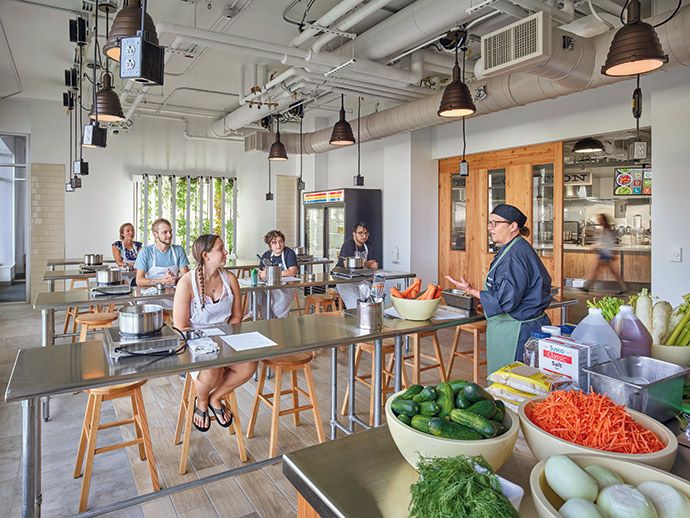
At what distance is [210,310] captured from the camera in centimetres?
332

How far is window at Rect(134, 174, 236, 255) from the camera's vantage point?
947cm

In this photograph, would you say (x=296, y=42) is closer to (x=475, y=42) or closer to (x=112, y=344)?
(x=475, y=42)

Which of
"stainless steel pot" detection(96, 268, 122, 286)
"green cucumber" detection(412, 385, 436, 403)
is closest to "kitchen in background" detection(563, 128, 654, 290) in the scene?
"stainless steel pot" detection(96, 268, 122, 286)

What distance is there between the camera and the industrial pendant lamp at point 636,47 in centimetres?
267

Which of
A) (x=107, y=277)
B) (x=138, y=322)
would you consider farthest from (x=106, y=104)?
(x=138, y=322)

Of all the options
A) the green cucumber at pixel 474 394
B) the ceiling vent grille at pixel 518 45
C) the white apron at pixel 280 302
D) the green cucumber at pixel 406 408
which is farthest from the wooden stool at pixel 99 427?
the ceiling vent grille at pixel 518 45

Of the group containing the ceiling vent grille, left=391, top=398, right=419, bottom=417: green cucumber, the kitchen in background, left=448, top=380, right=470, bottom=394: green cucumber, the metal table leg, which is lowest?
the metal table leg

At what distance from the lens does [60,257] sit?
8977 mm

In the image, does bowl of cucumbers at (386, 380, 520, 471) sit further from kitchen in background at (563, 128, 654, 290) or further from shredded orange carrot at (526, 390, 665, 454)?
kitchen in background at (563, 128, 654, 290)

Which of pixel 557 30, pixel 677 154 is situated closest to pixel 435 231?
pixel 677 154

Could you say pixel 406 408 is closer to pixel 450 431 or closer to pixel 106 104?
pixel 450 431

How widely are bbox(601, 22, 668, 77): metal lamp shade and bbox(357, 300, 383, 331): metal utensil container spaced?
1.94m

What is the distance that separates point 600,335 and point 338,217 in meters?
6.93

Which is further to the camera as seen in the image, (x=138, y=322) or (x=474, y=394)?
(x=138, y=322)
